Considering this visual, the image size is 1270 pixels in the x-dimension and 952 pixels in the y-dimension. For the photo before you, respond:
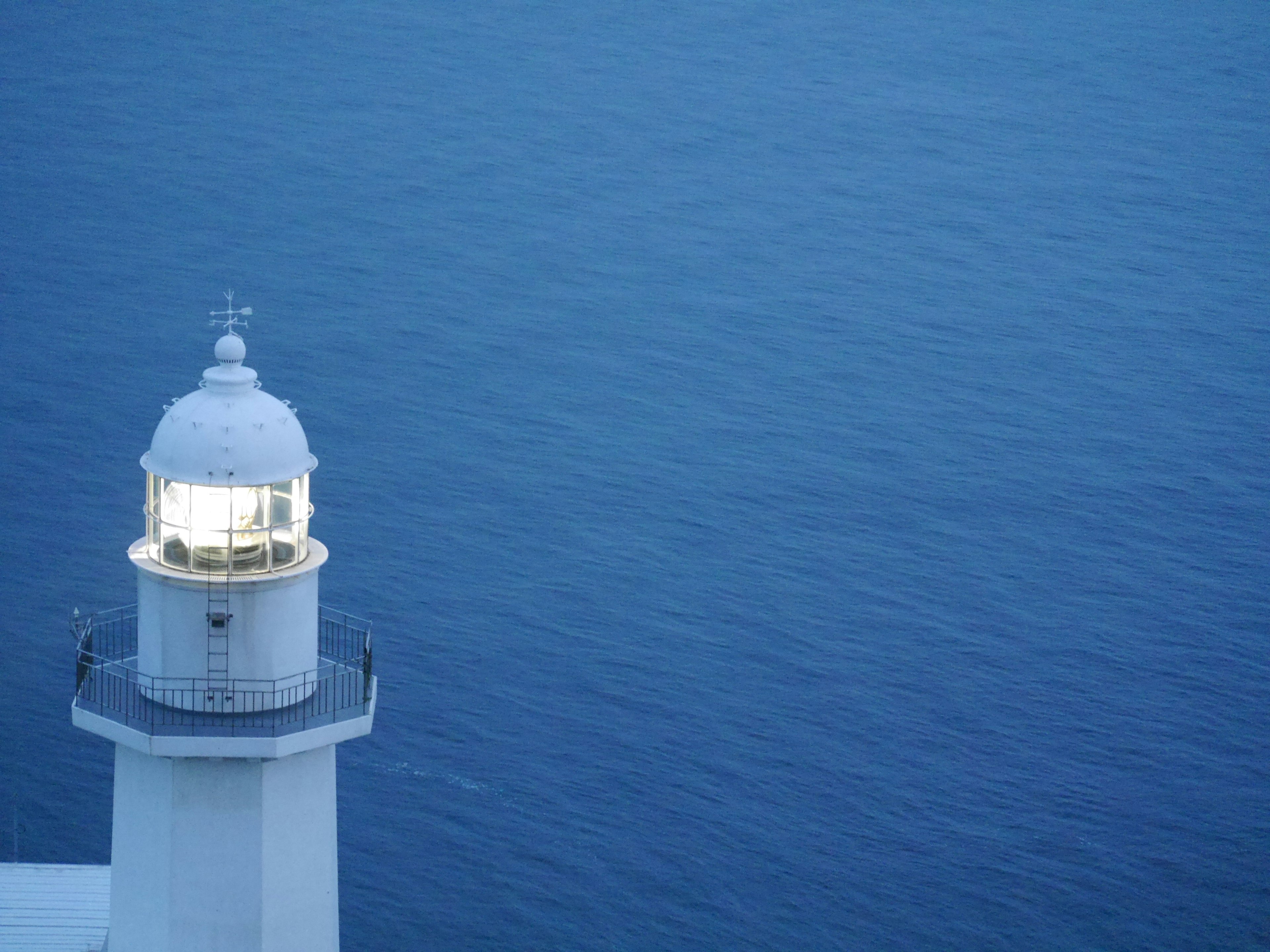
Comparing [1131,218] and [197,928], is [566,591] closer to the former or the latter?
[197,928]

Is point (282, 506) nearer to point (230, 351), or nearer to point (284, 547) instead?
point (284, 547)

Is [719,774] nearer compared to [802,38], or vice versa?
[719,774]

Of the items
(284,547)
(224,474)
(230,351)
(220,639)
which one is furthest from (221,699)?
(230,351)

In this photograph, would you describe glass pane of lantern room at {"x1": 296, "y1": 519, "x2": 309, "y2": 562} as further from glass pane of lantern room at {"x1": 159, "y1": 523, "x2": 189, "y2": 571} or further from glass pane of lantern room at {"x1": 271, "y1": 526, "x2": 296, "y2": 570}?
glass pane of lantern room at {"x1": 159, "y1": 523, "x2": 189, "y2": 571}

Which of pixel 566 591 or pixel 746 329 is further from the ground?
pixel 746 329

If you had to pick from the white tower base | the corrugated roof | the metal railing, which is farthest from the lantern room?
the corrugated roof

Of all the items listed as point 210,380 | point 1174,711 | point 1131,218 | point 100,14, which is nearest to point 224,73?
point 100,14

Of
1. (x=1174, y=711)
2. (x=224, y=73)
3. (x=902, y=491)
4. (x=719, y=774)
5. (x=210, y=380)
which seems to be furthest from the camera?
(x=224, y=73)
